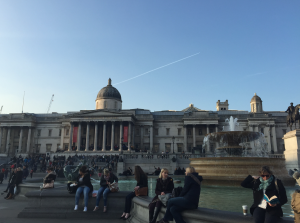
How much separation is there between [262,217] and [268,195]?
0.38 m

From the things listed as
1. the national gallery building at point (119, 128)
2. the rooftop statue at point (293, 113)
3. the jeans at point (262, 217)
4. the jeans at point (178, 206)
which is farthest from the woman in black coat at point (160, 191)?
the national gallery building at point (119, 128)

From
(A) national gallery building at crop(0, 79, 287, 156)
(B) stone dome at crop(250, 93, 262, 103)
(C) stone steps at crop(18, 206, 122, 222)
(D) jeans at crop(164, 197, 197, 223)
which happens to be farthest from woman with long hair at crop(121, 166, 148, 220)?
(B) stone dome at crop(250, 93, 262, 103)

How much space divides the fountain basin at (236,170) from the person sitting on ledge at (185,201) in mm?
9792

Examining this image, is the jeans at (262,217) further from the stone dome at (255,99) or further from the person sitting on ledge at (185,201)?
the stone dome at (255,99)

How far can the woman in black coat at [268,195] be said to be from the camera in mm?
4449

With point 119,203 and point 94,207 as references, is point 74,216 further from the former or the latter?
point 119,203

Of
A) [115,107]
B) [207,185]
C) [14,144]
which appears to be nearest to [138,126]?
[115,107]

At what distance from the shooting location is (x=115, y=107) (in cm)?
6072

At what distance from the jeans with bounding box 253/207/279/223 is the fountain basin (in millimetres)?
10371

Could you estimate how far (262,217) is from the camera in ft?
14.7

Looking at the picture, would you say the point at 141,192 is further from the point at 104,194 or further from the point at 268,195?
the point at 268,195

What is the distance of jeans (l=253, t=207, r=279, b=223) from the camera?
438 cm

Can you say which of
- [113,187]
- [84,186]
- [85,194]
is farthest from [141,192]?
[84,186]

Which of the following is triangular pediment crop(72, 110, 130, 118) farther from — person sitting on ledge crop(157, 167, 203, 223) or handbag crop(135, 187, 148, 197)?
person sitting on ledge crop(157, 167, 203, 223)
